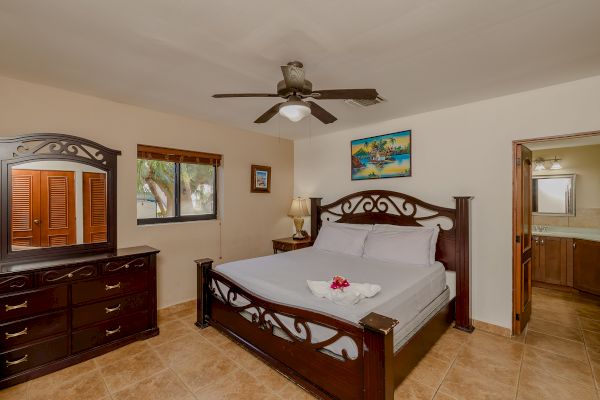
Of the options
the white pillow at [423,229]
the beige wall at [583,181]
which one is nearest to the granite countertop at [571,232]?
the beige wall at [583,181]

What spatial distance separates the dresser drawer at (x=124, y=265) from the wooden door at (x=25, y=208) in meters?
0.64

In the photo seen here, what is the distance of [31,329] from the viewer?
220 centimetres

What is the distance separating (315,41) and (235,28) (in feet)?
1.71

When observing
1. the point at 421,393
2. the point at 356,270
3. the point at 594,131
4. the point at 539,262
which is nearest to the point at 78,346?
the point at 356,270

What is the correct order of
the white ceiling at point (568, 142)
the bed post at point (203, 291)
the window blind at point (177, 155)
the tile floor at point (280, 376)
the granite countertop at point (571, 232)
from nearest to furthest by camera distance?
the tile floor at point (280, 376) → the white ceiling at point (568, 142) → the bed post at point (203, 291) → the window blind at point (177, 155) → the granite countertop at point (571, 232)

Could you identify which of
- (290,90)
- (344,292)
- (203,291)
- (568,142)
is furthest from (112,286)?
(568,142)

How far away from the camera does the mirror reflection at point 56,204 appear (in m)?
2.47

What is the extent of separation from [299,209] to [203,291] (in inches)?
78.1

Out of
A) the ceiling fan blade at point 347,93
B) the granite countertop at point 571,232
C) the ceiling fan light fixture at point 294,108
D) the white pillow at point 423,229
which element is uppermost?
the ceiling fan blade at point 347,93

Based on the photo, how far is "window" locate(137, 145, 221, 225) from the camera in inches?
133

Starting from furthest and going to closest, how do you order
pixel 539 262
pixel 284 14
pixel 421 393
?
pixel 539 262, pixel 421 393, pixel 284 14

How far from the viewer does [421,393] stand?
6.63 feet

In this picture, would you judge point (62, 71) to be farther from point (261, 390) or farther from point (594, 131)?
point (594, 131)

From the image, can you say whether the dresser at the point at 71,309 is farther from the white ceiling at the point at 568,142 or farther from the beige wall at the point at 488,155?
the white ceiling at the point at 568,142
